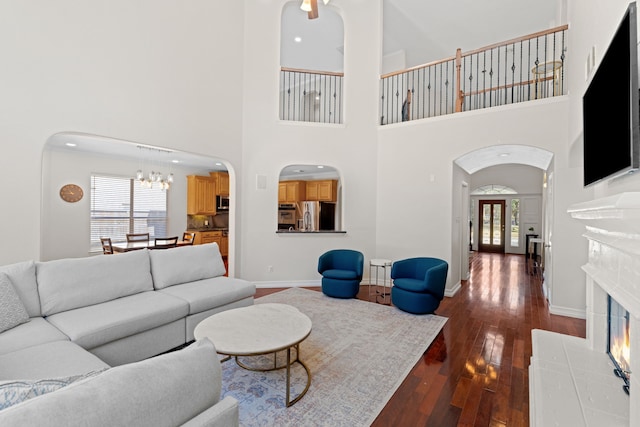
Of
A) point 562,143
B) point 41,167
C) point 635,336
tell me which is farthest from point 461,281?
point 41,167

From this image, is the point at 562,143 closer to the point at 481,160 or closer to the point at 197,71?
the point at 481,160

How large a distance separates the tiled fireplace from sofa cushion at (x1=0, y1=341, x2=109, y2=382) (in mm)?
2622

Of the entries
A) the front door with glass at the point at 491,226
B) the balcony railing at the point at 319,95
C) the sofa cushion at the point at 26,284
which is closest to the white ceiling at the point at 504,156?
the balcony railing at the point at 319,95

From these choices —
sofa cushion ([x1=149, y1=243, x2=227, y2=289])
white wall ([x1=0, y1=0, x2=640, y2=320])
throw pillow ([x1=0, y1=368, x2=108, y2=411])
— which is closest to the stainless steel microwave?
white wall ([x1=0, y1=0, x2=640, y2=320])

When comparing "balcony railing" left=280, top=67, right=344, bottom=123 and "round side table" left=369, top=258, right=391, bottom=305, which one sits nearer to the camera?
"round side table" left=369, top=258, right=391, bottom=305

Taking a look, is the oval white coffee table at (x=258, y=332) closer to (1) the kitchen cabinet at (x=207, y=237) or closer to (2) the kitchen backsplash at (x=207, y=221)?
(1) the kitchen cabinet at (x=207, y=237)

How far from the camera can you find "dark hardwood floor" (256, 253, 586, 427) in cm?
205

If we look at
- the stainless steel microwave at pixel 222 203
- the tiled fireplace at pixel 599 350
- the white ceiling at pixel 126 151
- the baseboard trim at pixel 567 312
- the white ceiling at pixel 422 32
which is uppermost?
the white ceiling at pixel 422 32

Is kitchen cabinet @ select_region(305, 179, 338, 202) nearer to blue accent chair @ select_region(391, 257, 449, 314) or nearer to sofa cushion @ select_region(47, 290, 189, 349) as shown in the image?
blue accent chair @ select_region(391, 257, 449, 314)

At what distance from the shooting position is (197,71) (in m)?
4.61

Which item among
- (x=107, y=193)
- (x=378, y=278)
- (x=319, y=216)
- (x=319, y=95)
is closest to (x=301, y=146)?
(x=319, y=95)

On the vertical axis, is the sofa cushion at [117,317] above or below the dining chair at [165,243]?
below

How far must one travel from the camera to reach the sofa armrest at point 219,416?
103 cm

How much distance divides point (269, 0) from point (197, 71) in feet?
6.63
